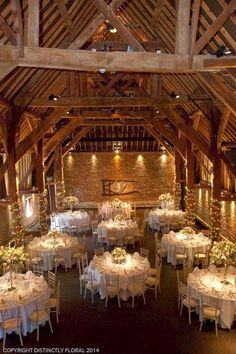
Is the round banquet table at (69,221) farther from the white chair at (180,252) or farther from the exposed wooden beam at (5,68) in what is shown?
the exposed wooden beam at (5,68)

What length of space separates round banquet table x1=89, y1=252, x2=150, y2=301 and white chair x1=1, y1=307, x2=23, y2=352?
2.45 m

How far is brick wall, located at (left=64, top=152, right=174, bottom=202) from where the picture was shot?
2298 centimetres

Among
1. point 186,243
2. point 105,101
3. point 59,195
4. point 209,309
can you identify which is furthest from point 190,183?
point 209,309

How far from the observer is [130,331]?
798 centimetres

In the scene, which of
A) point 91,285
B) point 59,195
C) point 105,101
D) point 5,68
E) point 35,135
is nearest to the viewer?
point 5,68

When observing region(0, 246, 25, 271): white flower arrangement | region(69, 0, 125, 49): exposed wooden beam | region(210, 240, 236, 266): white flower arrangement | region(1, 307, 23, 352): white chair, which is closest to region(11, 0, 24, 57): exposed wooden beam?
region(69, 0, 125, 49): exposed wooden beam

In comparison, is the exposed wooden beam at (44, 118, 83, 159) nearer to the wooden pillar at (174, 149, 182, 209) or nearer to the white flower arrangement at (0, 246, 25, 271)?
the wooden pillar at (174, 149, 182, 209)

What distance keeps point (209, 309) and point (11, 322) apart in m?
4.19

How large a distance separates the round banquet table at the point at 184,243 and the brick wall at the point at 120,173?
1028 cm

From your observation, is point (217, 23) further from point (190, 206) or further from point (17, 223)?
point (190, 206)

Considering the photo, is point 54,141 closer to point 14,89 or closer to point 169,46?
point 14,89

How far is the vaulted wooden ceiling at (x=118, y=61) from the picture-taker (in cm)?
557

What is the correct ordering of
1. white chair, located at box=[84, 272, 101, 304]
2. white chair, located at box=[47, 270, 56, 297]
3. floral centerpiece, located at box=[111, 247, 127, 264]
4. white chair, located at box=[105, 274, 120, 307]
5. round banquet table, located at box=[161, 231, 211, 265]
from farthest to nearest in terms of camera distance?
round banquet table, located at box=[161, 231, 211, 265], floral centerpiece, located at box=[111, 247, 127, 264], white chair, located at box=[84, 272, 101, 304], white chair, located at box=[105, 274, 120, 307], white chair, located at box=[47, 270, 56, 297]

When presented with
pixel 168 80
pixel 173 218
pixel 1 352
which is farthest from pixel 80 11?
pixel 173 218
